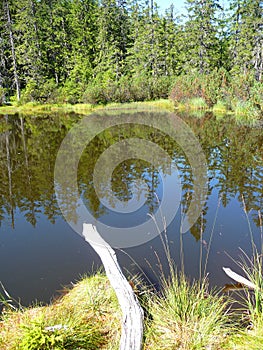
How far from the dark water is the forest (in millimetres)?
15267

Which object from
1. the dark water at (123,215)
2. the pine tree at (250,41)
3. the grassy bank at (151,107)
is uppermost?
the pine tree at (250,41)

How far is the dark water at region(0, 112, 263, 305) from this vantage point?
430cm

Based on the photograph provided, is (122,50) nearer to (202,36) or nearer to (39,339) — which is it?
(202,36)

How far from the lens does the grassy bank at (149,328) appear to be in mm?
2443

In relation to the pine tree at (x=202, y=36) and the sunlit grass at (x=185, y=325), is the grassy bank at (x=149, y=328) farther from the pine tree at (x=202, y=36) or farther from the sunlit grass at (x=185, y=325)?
the pine tree at (x=202, y=36)

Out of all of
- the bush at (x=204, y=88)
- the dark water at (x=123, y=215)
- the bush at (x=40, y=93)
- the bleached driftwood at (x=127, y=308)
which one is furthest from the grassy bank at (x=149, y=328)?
the bush at (x=40, y=93)

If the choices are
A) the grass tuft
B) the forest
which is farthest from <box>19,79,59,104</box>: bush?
the grass tuft

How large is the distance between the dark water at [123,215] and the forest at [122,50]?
50.1 feet

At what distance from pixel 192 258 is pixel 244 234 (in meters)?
1.28

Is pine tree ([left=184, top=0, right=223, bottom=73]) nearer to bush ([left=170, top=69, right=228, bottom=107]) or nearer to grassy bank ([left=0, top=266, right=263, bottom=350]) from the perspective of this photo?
bush ([left=170, top=69, right=228, bottom=107])

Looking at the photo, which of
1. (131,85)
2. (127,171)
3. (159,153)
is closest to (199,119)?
(159,153)

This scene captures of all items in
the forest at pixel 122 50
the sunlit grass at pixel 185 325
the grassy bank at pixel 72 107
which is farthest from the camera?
the forest at pixel 122 50

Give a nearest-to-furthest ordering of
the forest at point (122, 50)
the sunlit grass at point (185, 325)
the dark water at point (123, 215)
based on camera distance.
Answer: the sunlit grass at point (185, 325)
the dark water at point (123, 215)
the forest at point (122, 50)

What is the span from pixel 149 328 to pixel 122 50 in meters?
43.5
